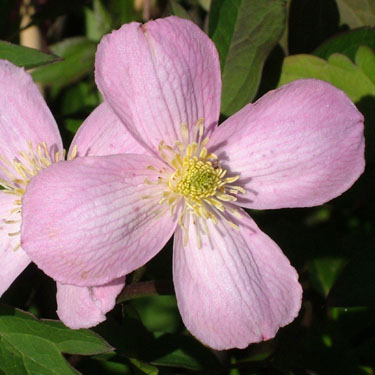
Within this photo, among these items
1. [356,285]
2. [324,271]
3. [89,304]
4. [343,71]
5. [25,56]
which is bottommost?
[324,271]

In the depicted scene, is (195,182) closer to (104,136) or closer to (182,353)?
(104,136)

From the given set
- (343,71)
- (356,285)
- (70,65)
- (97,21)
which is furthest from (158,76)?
(97,21)

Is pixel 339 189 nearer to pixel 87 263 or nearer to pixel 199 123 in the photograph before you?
pixel 199 123

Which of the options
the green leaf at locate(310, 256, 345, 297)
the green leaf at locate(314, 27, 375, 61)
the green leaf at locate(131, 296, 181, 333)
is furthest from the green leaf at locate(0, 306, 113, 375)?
the green leaf at locate(314, 27, 375, 61)

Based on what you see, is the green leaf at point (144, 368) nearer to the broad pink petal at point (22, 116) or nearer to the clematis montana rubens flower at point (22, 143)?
the clematis montana rubens flower at point (22, 143)

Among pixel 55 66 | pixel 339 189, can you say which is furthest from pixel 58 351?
pixel 55 66
